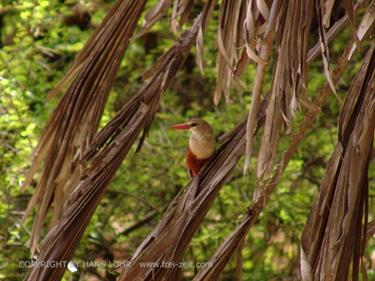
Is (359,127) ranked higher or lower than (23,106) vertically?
higher

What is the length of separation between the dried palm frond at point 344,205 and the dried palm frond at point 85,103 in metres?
1.00

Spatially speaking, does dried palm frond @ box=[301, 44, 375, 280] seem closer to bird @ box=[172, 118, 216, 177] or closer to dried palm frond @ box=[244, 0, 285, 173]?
dried palm frond @ box=[244, 0, 285, 173]

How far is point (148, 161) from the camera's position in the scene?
5.64m

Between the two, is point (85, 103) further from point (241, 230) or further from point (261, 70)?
point (261, 70)

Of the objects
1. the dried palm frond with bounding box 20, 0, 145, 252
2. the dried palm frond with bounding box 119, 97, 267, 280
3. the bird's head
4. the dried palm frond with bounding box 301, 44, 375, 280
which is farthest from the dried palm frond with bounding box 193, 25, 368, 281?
the bird's head

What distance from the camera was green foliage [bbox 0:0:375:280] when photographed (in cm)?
486

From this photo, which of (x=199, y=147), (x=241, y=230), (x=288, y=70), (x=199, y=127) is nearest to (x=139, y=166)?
(x=199, y=127)

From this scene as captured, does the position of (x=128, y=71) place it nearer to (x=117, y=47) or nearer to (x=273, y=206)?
(x=273, y=206)

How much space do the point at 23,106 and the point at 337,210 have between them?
3.31 m

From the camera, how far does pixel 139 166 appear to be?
5.69 m

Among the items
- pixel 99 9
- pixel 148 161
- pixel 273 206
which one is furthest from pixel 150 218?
pixel 99 9

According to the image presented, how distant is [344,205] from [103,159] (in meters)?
0.94

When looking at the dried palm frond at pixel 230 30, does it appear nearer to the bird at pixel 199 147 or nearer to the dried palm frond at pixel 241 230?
the dried palm frond at pixel 241 230

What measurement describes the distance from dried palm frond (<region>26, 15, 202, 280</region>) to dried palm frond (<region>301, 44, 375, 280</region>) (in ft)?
2.60
